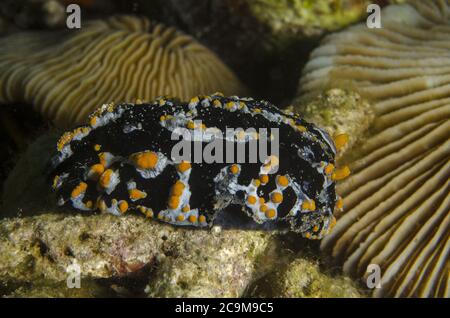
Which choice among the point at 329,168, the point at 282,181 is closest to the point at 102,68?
the point at 282,181

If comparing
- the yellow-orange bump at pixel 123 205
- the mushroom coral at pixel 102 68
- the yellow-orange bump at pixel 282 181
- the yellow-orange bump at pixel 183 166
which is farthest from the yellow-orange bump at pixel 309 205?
the mushroom coral at pixel 102 68

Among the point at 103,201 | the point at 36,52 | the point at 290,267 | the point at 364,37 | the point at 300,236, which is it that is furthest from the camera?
the point at 36,52

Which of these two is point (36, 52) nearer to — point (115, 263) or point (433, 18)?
point (115, 263)

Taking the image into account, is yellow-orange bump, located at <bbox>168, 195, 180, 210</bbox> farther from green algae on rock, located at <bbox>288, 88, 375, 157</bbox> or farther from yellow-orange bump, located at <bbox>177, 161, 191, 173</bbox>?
green algae on rock, located at <bbox>288, 88, 375, 157</bbox>

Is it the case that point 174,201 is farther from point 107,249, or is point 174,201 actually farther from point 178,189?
point 107,249

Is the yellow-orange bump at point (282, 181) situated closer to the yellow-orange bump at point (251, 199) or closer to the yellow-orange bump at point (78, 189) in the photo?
the yellow-orange bump at point (251, 199)
